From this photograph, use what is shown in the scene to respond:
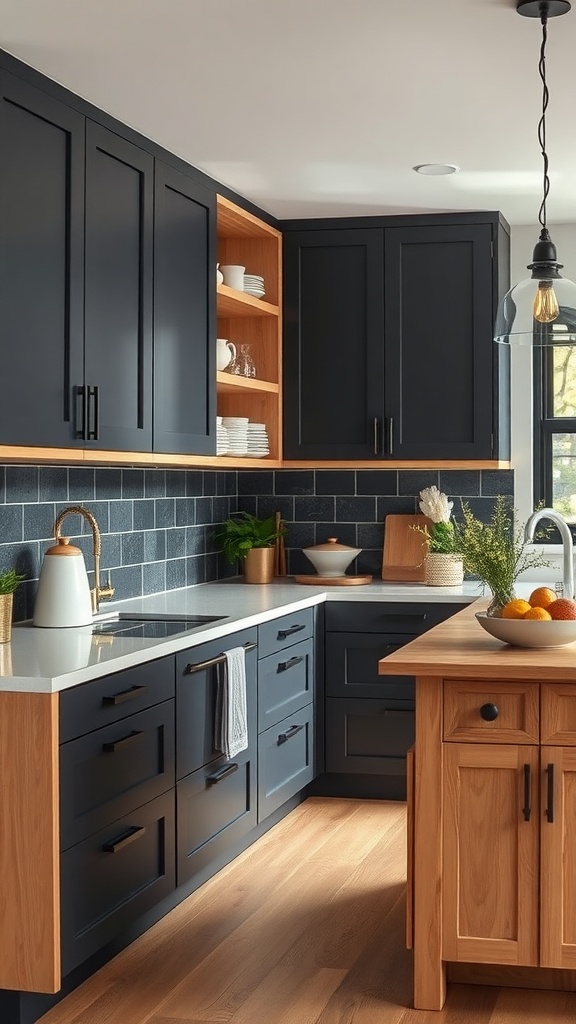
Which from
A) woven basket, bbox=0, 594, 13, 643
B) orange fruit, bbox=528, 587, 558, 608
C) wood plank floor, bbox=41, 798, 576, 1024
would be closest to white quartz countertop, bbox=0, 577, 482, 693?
woven basket, bbox=0, 594, 13, 643

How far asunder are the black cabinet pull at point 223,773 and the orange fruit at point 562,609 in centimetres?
130

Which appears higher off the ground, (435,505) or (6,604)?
(435,505)

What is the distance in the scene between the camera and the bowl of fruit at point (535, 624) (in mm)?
3160

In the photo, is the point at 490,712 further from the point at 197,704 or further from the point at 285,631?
the point at 285,631

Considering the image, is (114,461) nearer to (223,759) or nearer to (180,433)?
(180,433)

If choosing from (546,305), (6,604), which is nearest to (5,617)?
(6,604)

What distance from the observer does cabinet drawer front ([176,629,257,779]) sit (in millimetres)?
3688

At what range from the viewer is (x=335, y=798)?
5.26 m

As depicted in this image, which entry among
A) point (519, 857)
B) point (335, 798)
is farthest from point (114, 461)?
point (335, 798)

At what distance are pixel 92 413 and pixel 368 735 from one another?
2.09m

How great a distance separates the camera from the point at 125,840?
3.29m

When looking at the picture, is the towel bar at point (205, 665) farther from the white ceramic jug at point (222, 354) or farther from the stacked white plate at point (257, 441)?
the stacked white plate at point (257, 441)

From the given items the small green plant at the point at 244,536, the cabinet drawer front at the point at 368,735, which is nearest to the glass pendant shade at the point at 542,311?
the cabinet drawer front at the point at 368,735

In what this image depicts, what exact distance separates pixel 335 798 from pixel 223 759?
1.32 m
